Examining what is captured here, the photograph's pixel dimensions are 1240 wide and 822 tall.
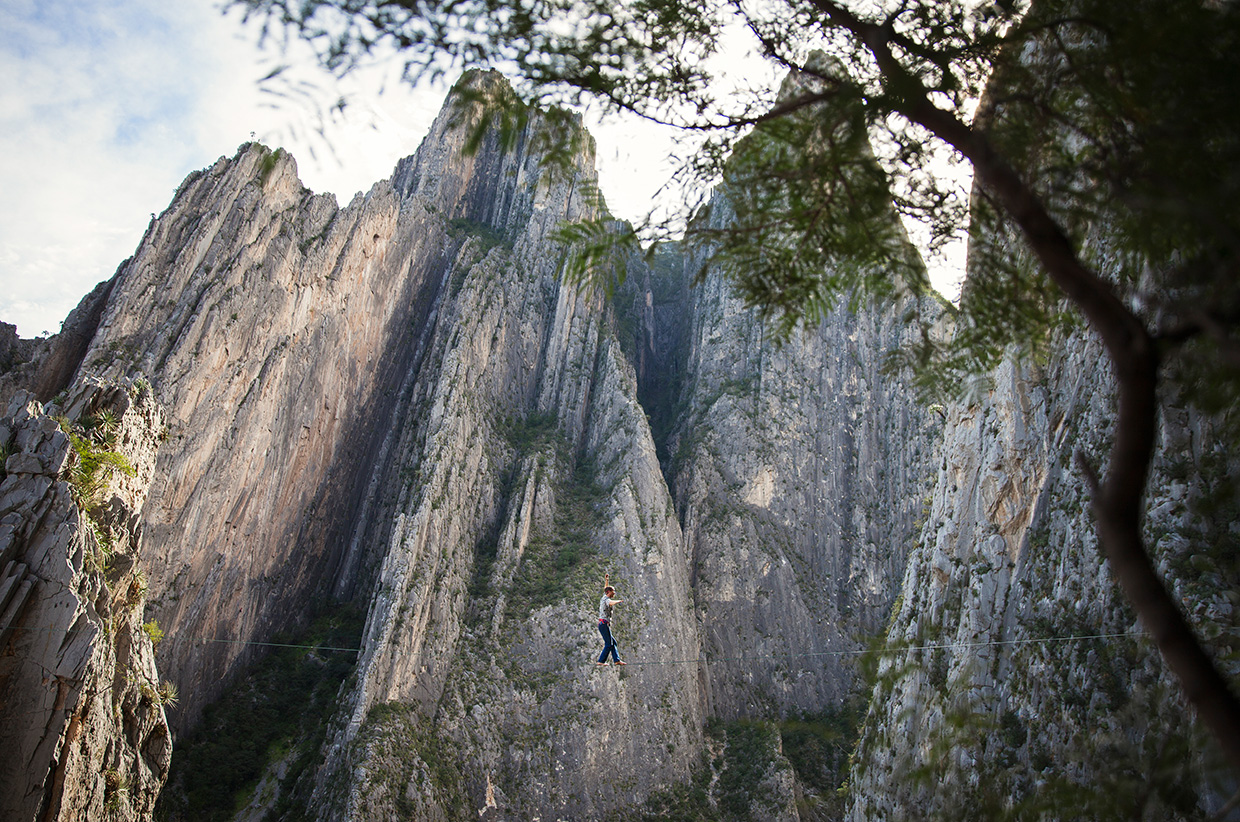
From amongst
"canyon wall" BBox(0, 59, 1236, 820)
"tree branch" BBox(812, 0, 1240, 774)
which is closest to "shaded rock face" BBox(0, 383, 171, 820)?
"canyon wall" BBox(0, 59, 1236, 820)

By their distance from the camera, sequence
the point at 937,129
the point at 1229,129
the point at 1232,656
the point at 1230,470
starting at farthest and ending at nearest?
the point at 1230,470 < the point at 1232,656 < the point at 937,129 < the point at 1229,129

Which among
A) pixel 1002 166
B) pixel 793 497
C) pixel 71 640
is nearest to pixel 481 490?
pixel 793 497

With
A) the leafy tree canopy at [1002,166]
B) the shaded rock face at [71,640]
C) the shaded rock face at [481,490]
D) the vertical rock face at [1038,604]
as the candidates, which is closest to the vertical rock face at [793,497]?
the shaded rock face at [481,490]

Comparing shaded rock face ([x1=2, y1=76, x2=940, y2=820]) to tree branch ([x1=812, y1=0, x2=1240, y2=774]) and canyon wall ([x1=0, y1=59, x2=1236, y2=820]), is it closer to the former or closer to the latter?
canyon wall ([x1=0, y1=59, x2=1236, y2=820])

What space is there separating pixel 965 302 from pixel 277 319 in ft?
126

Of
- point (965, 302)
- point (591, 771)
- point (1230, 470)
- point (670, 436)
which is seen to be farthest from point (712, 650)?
point (965, 302)

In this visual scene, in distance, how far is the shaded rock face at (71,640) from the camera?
9984 millimetres

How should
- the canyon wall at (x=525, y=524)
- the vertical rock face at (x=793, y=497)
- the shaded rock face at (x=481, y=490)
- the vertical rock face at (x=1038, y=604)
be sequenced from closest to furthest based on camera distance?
the vertical rock face at (x=1038, y=604) < the canyon wall at (x=525, y=524) < the shaded rock face at (x=481, y=490) < the vertical rock face at (x=793, y=497)

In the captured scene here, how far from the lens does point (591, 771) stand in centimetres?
3491

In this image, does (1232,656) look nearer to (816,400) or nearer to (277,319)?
(277,319)

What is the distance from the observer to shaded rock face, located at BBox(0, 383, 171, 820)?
32.8 feet

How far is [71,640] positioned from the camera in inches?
430

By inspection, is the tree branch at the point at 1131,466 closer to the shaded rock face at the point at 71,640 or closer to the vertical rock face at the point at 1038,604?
the vertical rock face at the point at 1038,604

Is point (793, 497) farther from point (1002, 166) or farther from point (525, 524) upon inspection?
point (1002, 166)
